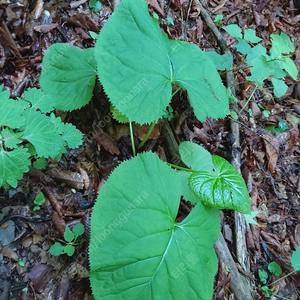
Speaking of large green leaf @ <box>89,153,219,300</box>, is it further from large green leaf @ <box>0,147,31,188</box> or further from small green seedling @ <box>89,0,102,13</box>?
small green seedling @ <box>89,0,102,13</box>

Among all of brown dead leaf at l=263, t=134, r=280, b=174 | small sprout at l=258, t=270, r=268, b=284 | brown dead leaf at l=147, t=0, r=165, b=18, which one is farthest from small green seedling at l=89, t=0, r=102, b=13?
small sprout at l=258, t=270, r=268, b=284

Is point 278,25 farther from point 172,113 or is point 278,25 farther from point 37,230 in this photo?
point 37,230

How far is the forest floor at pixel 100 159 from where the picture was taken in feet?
5.41

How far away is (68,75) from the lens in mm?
1904

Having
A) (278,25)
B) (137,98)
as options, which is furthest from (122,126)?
(278,25)

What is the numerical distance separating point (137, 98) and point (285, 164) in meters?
2.44

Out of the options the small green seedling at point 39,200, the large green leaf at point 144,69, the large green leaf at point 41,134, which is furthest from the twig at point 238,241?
the large green leaf at point 41,134

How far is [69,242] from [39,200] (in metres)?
0.36

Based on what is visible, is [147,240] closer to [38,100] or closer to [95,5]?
[38,100]

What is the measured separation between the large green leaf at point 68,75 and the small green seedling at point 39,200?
639 mm

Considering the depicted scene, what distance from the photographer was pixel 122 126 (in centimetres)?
217

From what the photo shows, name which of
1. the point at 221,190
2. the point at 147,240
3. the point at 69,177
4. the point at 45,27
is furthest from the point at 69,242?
the point at 45,27

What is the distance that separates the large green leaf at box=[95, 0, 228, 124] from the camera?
1618 millimetres

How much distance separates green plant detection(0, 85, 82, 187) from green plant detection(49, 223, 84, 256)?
0.49m
